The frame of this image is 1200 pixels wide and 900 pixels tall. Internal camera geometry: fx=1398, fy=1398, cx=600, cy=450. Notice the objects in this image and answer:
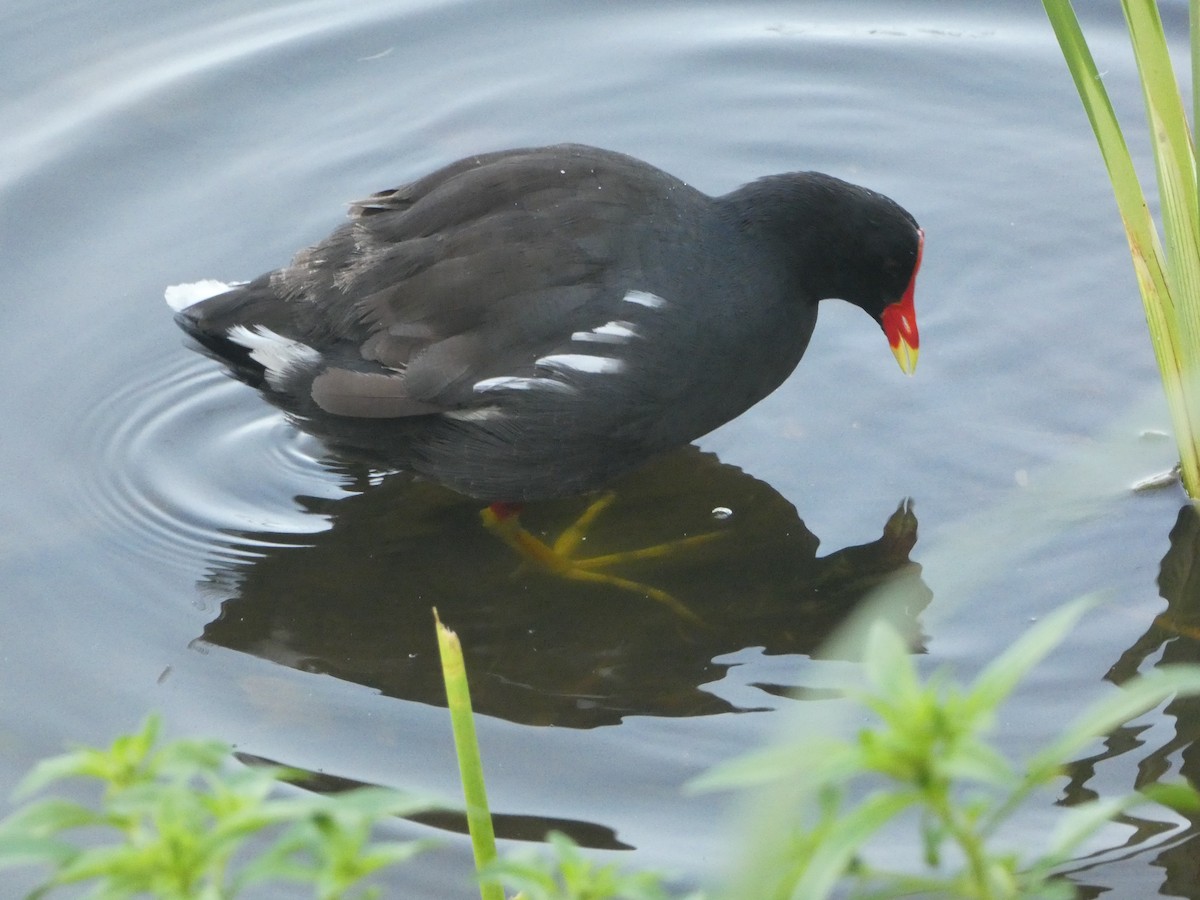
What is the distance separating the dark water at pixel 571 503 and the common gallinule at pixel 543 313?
0.41 meters

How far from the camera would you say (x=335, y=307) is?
4121 mm

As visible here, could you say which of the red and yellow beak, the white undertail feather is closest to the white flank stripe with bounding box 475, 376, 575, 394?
the white undertail feather

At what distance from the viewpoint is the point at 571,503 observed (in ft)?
15.1

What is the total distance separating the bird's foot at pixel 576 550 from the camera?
4145mm

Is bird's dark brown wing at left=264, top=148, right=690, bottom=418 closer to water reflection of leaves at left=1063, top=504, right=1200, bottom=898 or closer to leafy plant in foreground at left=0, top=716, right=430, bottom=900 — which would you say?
water reflection of leaves at left=1063, top=504, right=1200, bottom=898

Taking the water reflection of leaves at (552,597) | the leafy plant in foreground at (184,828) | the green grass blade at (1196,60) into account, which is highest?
the green grass blade at (1196,60)

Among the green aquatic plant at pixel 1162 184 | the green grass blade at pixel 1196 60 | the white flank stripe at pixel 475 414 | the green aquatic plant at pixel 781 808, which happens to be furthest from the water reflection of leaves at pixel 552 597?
the green aquatic plant at pixel 781 808

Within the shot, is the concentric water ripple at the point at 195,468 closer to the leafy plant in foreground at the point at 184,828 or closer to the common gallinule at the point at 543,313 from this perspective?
the common gallinule at the point at 543,313

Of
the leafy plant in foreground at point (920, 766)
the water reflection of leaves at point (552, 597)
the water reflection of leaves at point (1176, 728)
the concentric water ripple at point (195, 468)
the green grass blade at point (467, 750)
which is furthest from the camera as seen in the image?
the concentric water ripple at point (195, 468)

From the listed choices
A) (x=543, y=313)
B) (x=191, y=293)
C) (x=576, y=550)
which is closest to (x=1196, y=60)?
(x=543, y=313)

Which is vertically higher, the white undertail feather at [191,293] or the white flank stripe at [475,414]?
the white undertail feather at [191,293]

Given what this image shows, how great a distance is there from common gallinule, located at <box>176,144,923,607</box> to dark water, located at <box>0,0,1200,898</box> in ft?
1.34

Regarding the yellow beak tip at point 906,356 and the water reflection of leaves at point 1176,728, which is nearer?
the water reflection of leaves at point 1176,728

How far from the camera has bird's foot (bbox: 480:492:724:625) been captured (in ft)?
13.6
